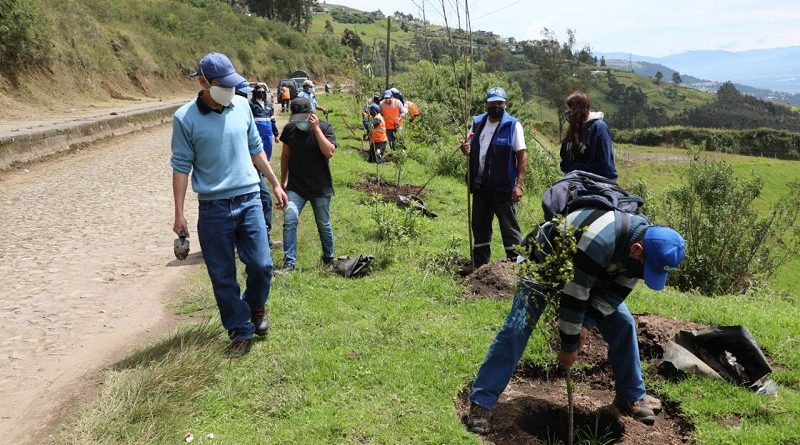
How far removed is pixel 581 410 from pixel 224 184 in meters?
2.94

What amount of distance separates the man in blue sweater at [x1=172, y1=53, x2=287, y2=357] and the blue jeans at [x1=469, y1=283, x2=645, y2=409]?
1.83 meters

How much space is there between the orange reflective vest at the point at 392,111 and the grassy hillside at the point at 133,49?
4.31 ft

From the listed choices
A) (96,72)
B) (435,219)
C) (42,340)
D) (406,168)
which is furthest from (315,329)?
(96,72)

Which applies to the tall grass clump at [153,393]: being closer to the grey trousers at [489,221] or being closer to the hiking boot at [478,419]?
the hiking boot at [478,419]

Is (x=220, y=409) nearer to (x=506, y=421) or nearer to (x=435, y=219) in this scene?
(x=506, y=421)

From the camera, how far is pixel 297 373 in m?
4.08

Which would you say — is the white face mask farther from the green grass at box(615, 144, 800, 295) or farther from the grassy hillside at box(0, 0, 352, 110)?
the green grass at box(615, 144, 800, 295)

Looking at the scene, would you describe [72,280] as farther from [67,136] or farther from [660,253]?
[67,136]

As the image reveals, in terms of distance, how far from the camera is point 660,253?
2877mm

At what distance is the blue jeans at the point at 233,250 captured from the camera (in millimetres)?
4082

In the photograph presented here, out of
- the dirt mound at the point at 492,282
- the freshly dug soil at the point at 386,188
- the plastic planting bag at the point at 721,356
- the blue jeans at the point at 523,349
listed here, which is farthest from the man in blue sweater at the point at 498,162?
the freshly dug soil at the point at 386,188

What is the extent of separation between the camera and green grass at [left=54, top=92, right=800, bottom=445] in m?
3.48

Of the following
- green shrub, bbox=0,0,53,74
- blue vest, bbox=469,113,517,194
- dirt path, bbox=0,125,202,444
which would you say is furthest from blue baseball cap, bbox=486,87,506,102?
green shrub, bbox=0,0,53,74

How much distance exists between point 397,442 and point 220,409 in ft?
3.90
